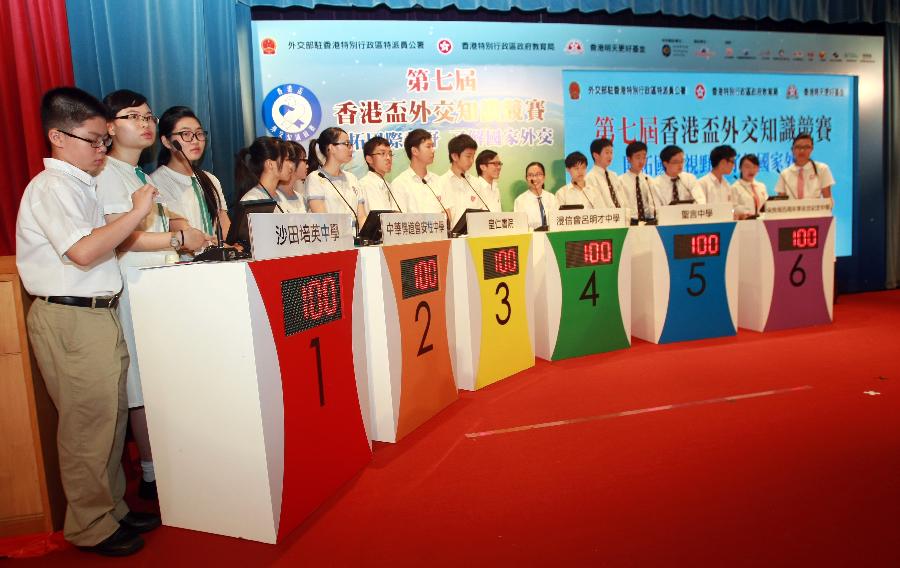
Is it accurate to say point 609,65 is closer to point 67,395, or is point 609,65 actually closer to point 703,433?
point 703,433

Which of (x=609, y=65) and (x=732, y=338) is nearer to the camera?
(x=732, y=338)


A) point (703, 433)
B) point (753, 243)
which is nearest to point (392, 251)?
point (703, 433)

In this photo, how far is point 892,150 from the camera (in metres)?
6.25

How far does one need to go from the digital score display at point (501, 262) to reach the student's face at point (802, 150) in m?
3.71

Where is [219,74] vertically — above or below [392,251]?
above

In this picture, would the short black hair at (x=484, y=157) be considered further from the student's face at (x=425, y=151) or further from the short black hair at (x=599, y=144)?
the short black hair at (x=599, y=144)

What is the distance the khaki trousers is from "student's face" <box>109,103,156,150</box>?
0.75 m

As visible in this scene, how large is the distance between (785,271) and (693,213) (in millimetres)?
932

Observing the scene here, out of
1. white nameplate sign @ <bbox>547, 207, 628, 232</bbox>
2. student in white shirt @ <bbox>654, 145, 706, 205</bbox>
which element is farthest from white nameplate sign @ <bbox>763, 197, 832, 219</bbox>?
white nameplate sign @ <bbox>547, 207, 628, 232</bbox>

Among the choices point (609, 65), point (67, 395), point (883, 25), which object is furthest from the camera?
point (883, 25)

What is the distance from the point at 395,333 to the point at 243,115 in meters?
2.80

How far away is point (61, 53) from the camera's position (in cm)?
309

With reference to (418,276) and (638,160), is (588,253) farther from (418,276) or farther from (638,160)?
(638,160)

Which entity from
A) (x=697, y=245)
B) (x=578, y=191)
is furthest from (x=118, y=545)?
(x=578, y=191)
